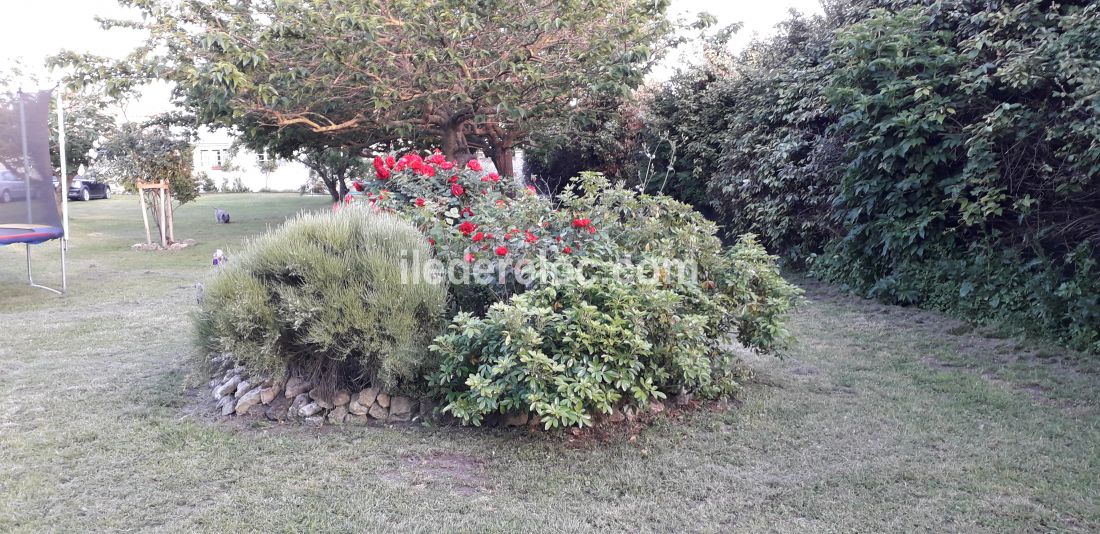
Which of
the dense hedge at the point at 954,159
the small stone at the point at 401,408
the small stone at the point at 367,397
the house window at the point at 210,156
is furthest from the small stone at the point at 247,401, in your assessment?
the house window at the point at 210,156

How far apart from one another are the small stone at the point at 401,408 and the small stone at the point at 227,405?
2.76 ft

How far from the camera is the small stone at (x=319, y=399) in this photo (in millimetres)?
3768

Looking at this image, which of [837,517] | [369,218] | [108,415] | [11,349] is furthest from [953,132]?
[11,349]

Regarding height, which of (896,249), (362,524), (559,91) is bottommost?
(362,524)

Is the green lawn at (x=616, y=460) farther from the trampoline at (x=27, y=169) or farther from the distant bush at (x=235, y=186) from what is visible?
the distant bush at (x=235, y=186)

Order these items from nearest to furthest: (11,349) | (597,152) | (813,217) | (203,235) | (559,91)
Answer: (11,349) → (813,217) → (559,91) → (597,152) → (203,235)

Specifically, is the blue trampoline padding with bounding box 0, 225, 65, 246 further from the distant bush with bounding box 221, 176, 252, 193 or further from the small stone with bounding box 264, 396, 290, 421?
the distant bush with bounding box 221, 176, 252, 193

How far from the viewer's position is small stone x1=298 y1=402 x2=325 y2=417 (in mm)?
3730

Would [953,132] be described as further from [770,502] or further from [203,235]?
[203,235]

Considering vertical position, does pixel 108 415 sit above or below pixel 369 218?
below

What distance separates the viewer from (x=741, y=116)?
8750mm

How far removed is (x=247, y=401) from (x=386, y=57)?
517 cm

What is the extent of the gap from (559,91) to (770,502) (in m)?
7.03

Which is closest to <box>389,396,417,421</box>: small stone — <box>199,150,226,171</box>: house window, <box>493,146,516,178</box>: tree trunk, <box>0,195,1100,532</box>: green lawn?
<box>0,195,1100,532</box>: green lawn
